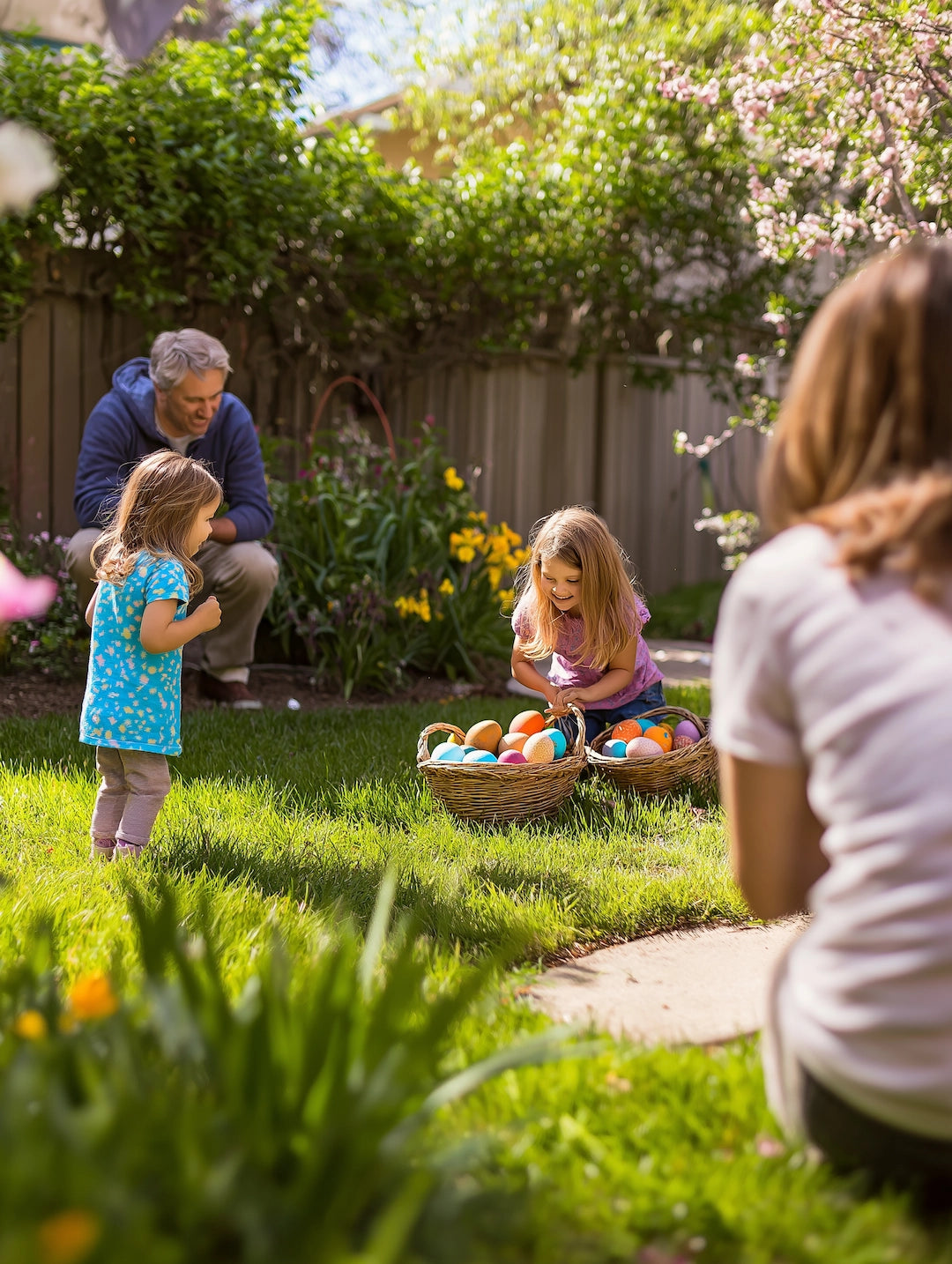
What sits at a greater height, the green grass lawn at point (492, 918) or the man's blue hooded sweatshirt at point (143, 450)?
the man's blue hooded sweatshirt at point (143, 450)

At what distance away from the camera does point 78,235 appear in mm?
5832

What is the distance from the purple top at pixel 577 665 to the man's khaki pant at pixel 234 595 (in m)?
1.42

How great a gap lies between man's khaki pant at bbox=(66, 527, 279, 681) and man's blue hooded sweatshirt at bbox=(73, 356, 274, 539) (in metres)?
0.10

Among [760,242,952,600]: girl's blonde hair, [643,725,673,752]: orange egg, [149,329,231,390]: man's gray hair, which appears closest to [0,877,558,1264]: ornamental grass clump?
[760,242,952,600]: girl's blonde hair

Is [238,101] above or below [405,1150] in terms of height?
above

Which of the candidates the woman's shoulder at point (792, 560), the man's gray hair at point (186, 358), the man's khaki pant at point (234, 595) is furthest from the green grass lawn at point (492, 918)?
the man's gray hair at point (186, 358)

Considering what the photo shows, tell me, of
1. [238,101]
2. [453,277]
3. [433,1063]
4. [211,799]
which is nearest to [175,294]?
[238,101]

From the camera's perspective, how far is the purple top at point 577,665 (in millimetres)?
3887

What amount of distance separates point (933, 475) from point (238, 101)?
5624mm

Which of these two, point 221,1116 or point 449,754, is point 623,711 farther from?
point 221,1116

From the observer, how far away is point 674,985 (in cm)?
223

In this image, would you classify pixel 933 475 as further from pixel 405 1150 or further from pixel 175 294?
pixel 175 294

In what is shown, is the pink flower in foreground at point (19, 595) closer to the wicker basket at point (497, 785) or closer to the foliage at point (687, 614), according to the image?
the wicker basket at point (497, 785)

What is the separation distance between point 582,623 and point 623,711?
38 centimetres
